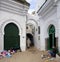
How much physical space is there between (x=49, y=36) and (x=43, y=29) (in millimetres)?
1468

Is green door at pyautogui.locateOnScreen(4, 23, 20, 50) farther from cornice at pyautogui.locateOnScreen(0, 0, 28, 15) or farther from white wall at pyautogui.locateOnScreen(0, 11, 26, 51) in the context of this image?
cornice at pyautogui.locateOnScreen(0, 0, 28, 15)

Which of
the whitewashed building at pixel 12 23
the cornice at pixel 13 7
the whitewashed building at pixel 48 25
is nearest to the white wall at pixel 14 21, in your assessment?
the whitewashed building at pixel 12 23

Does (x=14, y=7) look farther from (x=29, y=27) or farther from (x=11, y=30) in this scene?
(x=29, y=27)

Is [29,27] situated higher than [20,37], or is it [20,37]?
[29,27]

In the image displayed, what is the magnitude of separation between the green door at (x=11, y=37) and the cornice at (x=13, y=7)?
1239 millimetres

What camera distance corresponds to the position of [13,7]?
Answer: 12.0 m

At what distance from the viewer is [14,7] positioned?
12031mm

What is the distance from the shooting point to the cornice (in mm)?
11136

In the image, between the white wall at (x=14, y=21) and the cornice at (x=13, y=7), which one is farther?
the white wall at (x=14, y=21)

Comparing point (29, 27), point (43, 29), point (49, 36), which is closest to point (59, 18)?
point (49, 36)

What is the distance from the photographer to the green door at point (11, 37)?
1178 cm

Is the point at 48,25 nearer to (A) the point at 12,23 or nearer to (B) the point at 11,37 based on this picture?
(A) the point at 12,23

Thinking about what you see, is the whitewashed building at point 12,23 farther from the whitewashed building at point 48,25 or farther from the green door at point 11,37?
the whitewashed building at point 48,25

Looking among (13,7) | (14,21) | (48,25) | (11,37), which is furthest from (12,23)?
(48,25)
